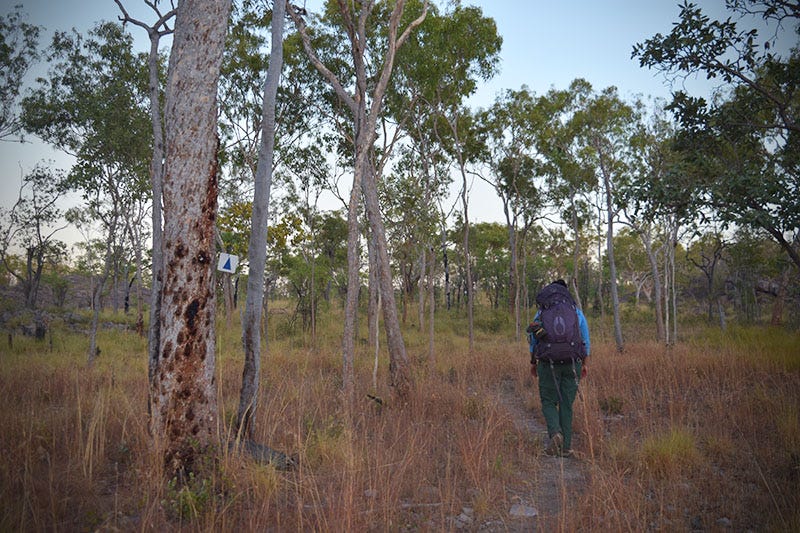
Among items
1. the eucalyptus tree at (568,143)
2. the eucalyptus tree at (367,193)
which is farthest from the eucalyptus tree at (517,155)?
the eucalyptus tree at (367,193)

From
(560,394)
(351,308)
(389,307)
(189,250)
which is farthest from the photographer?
(389,307)

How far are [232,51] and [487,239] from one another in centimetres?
2065

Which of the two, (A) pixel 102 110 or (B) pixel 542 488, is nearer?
(B) pixel 542 488

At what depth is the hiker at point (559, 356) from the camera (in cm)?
466

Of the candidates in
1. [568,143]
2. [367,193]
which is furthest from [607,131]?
[367,193]

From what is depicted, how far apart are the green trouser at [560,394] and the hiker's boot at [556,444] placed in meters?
0.05

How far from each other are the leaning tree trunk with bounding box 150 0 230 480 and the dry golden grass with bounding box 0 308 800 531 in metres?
0.21

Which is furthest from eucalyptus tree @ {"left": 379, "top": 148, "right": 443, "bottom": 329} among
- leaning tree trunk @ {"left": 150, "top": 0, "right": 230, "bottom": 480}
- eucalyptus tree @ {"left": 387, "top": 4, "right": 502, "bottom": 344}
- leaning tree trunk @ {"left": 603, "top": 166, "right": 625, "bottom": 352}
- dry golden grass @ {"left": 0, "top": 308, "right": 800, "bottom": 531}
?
leaning tree trunk @ {"left": 150, "top": 0, "right": 230, "bottom": 480}

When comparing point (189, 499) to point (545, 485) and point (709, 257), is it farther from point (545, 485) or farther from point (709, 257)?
point (709, 257)

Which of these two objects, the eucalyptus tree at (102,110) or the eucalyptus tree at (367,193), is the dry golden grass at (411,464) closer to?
the eucalyptus tree at (367,193)

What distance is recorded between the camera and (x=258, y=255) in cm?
455

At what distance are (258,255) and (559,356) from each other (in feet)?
11.4

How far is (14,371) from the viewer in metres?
7.98

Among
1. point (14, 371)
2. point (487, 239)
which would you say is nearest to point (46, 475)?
point (14, 371)
